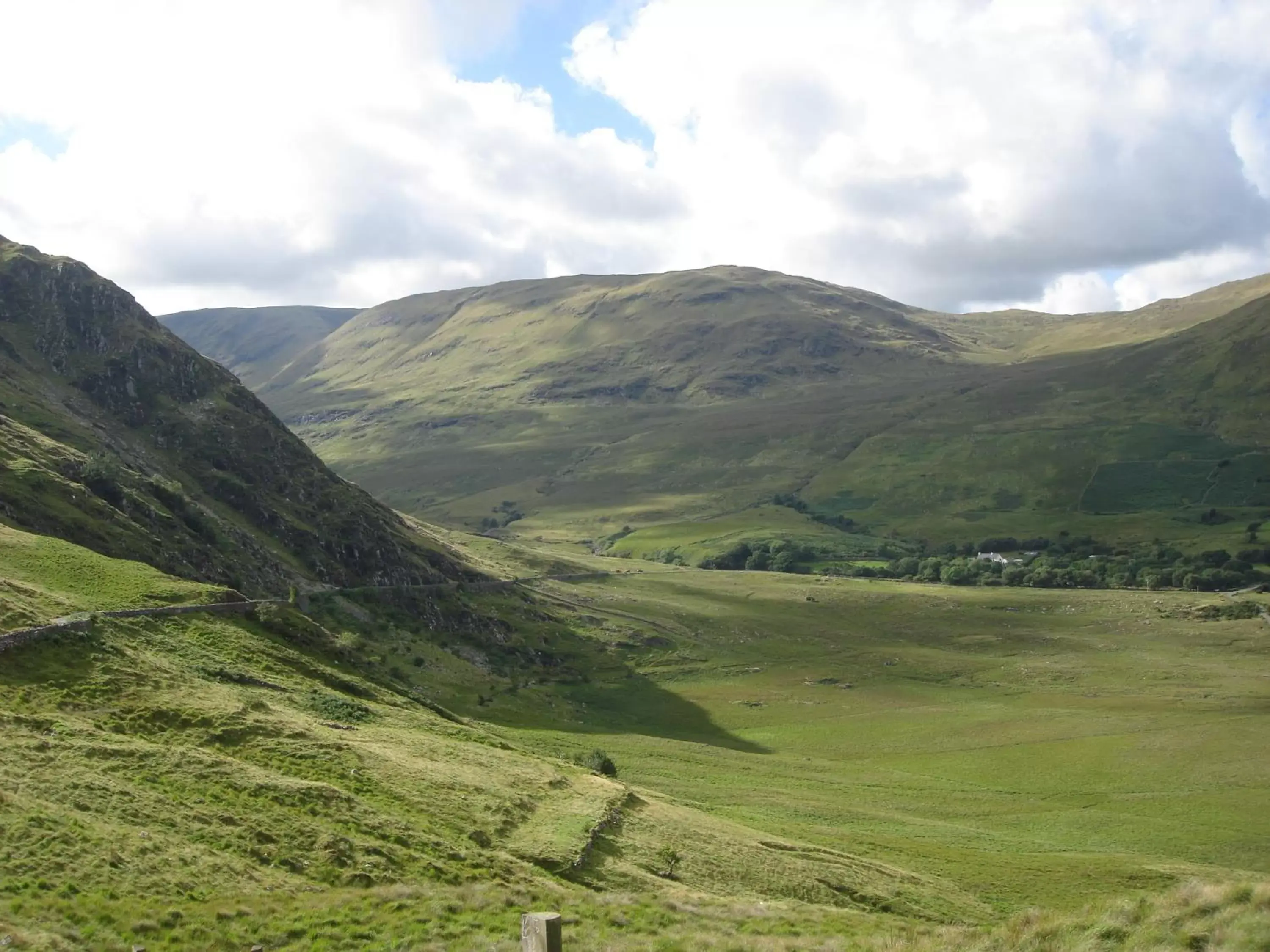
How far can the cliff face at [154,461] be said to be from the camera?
349ft

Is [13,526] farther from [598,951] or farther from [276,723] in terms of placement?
[598,951]

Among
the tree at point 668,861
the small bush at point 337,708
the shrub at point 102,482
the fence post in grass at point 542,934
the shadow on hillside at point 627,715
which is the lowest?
the shadow on hillside at point 627,715

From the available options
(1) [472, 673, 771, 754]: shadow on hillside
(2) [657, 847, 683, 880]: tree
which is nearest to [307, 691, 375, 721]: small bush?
(2) [657, 847, 683, 880]: tree

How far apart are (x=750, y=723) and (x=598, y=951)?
107094mm

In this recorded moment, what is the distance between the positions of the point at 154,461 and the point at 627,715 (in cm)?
7526

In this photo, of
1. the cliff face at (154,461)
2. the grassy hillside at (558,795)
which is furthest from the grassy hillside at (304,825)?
the cliff face at (154,461)

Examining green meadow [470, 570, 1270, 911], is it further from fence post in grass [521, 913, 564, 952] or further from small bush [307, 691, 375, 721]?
fence post in grass [521, 913, 564, 952]

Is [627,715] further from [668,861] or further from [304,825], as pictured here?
[304,825]

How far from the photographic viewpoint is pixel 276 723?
5062 centimetres

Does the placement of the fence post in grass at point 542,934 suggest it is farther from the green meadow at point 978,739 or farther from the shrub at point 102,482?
the shrub at point 102,482

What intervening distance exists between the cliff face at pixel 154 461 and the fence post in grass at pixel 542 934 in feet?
301

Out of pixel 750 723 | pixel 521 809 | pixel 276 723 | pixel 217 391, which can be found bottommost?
pixel 750 723

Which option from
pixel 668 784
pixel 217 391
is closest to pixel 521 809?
pixel 668 784

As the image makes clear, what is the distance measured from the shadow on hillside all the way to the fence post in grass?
89.0m
